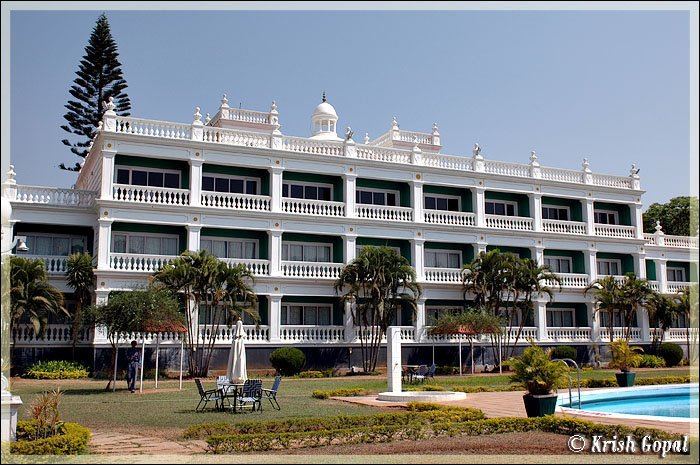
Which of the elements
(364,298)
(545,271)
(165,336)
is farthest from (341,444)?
(545,271)

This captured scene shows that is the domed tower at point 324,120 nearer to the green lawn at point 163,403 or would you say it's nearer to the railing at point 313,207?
the railing at point 313,207

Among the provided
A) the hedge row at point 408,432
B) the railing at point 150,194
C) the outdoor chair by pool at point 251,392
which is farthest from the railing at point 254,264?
the hedge row at point 408,432

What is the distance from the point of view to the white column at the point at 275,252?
110ft

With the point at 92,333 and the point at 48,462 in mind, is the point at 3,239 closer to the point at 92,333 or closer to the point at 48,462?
the point at 48,462

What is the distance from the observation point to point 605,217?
44.0m

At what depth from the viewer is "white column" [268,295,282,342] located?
32781 millimetres

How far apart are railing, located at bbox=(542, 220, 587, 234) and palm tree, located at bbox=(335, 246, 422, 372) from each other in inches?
401

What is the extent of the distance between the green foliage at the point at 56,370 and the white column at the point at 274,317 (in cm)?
817

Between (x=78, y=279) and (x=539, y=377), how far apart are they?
20.9m

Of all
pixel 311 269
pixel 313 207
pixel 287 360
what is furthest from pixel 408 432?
pixel 313 207

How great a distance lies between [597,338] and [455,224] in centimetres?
1056

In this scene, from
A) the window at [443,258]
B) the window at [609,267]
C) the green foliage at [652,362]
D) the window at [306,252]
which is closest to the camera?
the window at [306,252]

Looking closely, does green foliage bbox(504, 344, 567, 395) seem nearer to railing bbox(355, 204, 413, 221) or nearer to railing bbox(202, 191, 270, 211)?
railing bbox(202, 191, 270, 211)

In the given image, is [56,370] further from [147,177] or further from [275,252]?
[275,252]
